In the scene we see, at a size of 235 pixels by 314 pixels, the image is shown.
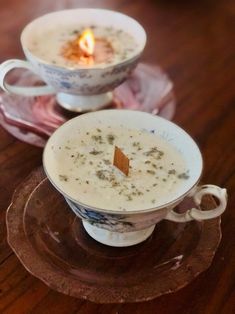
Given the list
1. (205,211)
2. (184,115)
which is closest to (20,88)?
(184,115)

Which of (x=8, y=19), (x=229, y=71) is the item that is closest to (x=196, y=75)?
(x=229, y=71)

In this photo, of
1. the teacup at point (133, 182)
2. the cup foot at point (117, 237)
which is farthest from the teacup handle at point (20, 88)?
the cup foot at point (117, 237)

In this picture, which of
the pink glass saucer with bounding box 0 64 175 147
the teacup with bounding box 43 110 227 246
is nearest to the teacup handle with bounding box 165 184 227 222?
the teacup with bounding box 43 110 227 246

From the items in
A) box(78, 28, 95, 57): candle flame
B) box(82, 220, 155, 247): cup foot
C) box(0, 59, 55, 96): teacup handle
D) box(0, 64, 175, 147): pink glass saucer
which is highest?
box(78, 28, 95, 57): candle flame

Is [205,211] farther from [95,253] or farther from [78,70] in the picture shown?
[78,70]

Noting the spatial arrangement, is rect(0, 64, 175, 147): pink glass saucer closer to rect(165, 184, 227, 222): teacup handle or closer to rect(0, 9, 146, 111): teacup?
rect(0, 9, 146, 111): teacup

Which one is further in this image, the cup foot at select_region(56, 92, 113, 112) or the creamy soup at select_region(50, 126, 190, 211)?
the cup foot at select_region(56, 92, 113, 112)

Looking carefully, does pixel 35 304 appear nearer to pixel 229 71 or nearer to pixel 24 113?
pixel 24 113

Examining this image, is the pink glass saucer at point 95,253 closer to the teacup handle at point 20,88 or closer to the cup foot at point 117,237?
the cup foot at point 117,237
